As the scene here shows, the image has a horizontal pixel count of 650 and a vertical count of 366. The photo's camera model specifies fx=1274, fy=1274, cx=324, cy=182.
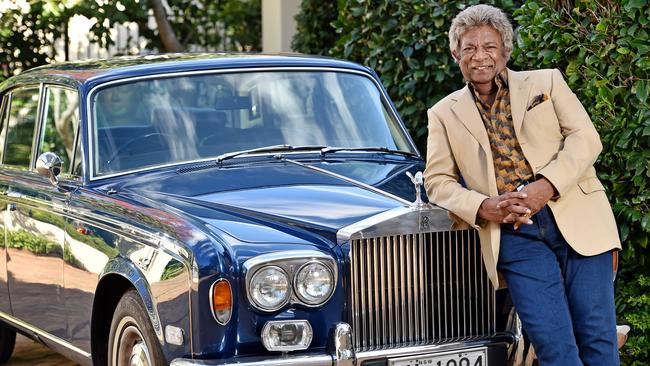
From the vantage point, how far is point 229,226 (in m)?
5.21

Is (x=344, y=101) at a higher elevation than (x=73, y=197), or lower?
higher

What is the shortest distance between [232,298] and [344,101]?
216 cm

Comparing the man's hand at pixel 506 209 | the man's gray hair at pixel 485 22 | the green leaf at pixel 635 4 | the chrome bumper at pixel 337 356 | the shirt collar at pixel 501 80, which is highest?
the green leaf at pixel 635 4

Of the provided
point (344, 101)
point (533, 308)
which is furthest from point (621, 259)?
point (533, 308)

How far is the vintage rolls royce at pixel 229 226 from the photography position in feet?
16.4

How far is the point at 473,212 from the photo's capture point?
499cm

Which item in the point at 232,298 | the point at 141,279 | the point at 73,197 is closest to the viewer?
the point at 232,298

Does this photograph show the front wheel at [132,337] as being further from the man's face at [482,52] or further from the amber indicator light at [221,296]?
the man's face at [482,52]

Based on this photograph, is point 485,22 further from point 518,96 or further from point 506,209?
point 506,209

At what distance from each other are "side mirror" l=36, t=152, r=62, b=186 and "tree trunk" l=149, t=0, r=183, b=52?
829cm

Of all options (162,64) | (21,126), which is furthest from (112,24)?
(162,64)

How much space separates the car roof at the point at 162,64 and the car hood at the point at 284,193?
71cm

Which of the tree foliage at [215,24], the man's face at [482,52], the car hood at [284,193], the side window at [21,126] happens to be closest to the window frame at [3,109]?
the side window at [21,126]

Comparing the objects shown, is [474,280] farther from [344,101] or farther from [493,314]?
[344,101]
